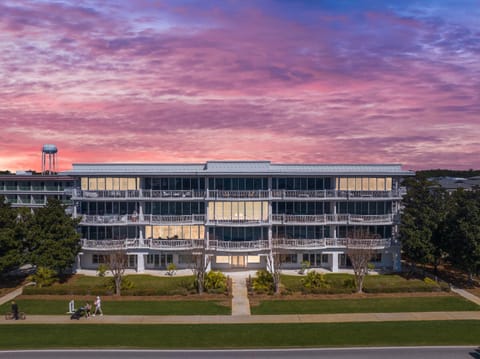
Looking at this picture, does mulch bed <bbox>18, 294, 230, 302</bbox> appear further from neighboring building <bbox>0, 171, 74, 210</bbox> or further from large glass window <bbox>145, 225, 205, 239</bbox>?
neighboring building <bbox>0, 171, 74, 210</bbox>

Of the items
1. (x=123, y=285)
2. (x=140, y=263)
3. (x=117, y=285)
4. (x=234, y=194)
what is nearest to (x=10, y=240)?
(x=117, y=285)

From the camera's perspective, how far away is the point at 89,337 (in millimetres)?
33156

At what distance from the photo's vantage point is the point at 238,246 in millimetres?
54594

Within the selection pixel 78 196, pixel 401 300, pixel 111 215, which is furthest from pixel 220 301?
pixel 78 196

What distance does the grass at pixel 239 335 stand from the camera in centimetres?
3176

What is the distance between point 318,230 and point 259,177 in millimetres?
9558

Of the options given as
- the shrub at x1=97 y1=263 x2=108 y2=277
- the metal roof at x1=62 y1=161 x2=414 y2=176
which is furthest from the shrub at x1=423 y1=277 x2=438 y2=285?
the shrub at x1=97 y1=263 x2=108 y2=277

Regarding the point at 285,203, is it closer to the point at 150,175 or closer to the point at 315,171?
the point at 315,171

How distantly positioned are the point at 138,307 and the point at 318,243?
23208mm

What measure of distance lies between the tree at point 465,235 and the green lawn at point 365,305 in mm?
5325

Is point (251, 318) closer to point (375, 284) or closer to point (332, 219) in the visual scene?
point (375, 284)

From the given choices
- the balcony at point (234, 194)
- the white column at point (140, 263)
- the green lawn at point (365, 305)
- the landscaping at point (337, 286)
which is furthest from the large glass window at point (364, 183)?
the white column at point (140, 263)

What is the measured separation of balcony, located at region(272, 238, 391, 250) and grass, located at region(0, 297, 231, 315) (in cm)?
1440

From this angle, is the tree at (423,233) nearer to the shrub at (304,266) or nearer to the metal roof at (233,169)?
the metal roof at (233,169)
